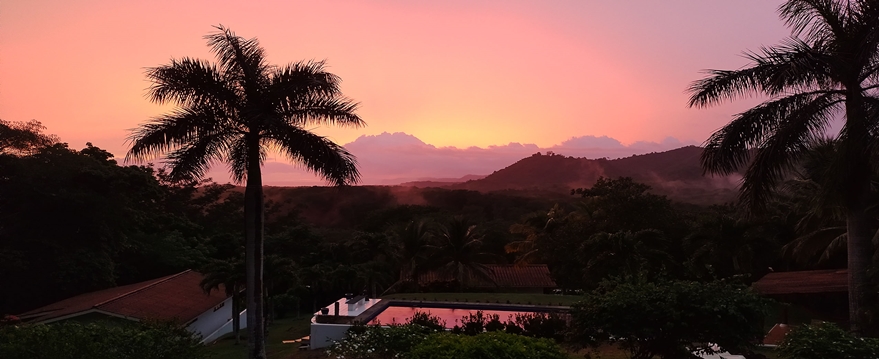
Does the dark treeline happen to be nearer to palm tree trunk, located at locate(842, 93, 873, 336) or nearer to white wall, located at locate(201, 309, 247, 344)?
white wall, located at locate(201, 309, 247, 344)

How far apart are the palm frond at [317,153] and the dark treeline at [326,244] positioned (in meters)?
7.75

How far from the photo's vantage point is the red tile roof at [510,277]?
32531 mm

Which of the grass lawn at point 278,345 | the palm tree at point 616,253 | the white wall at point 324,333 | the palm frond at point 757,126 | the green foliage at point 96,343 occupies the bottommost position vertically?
the grass lawn at point 278,345

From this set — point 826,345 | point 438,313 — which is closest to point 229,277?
point 438,313

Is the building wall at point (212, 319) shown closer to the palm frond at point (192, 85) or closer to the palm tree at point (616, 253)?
the palm frond at point (192, 85)

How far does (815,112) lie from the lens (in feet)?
36.0

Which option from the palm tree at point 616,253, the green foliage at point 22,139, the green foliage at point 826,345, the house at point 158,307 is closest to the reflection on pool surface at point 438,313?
the palm tree at point 616,253

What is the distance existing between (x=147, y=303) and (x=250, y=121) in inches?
517

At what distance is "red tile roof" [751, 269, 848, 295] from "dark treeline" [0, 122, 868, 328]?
0.87 metres

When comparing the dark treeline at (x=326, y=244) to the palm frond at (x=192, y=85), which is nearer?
the palm frond at (x=192, y=85)

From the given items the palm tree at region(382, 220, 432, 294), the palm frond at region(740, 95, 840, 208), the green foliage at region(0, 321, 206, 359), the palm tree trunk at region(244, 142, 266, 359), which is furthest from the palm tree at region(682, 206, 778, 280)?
the green foliage at region(0, 321, 206, 359)

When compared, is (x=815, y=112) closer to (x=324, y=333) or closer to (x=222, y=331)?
(x=324, y=333)

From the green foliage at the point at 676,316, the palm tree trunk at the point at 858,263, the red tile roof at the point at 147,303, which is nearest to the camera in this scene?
the green foliage at the point at 676,316

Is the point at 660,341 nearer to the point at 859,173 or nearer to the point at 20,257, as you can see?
the point at 859,173
